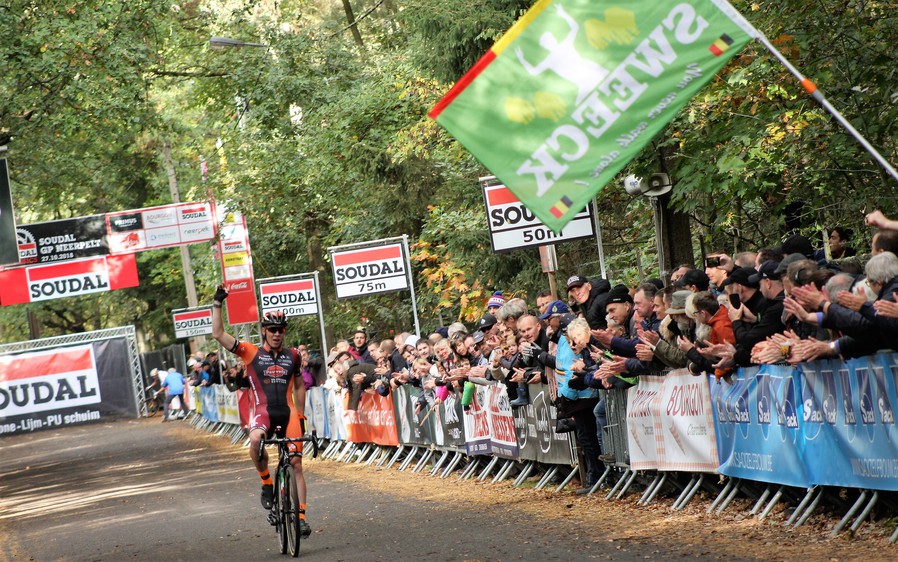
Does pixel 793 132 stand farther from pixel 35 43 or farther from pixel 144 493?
pixel 35 43

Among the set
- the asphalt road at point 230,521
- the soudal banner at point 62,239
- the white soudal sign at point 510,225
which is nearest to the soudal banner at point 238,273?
the soudal banner at point 62,239

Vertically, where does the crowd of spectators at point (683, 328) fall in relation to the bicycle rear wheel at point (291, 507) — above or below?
above

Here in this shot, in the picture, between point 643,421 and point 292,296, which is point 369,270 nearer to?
point 292,296

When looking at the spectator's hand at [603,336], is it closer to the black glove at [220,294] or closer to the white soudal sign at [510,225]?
the black glove at [220,294]

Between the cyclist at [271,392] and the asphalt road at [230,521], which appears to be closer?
the asphalt road at [230,521]

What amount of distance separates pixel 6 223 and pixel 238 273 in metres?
11.4

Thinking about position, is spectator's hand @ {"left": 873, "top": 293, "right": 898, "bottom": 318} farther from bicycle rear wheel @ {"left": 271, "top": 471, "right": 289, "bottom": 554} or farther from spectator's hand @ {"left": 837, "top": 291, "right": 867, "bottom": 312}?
bicycle rear wheel @ {"left": 271, "top": 471, "right": 289, "bottom": 554}

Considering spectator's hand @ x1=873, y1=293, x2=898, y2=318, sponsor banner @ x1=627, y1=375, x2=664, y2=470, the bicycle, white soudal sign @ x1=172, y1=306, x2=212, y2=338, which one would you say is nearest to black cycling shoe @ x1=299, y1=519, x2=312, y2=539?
the bicycle

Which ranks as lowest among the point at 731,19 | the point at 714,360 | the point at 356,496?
the point at 356,496

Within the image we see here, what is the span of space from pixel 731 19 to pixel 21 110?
63.6ft

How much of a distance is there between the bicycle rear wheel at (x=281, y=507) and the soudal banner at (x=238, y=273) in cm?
2170

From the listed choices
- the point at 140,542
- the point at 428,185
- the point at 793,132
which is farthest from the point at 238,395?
the point at 793,132

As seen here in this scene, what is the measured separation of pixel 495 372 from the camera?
51.1 ft

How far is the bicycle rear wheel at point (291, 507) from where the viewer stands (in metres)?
11.2
